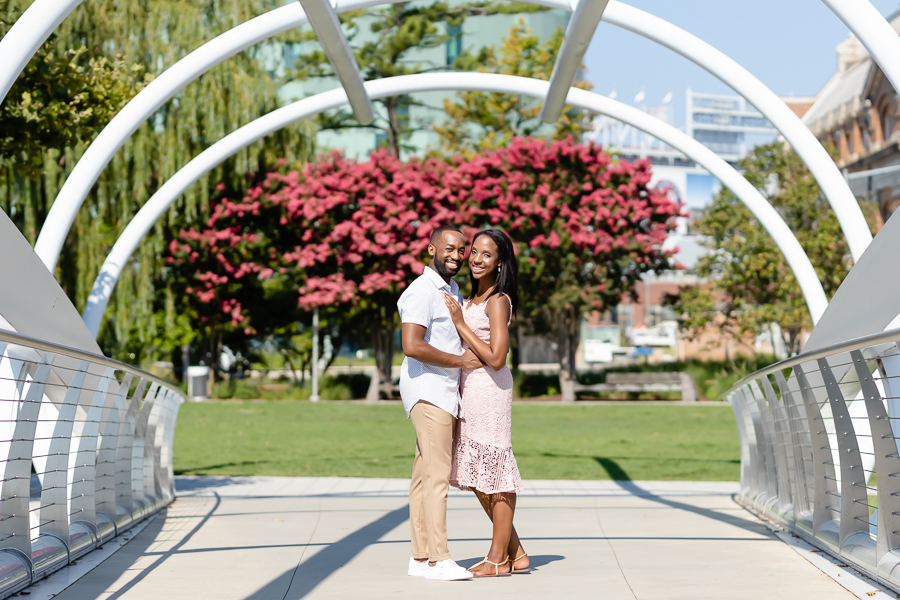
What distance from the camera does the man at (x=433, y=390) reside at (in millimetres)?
4941

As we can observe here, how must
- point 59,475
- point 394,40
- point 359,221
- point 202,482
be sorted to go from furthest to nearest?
point 394,40
point 359,221
point 202,482
point 59,475

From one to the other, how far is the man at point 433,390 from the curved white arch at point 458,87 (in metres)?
3.56

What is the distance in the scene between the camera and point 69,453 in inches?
205

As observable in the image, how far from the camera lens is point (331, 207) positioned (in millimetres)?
22484

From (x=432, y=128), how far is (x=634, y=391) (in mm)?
10890

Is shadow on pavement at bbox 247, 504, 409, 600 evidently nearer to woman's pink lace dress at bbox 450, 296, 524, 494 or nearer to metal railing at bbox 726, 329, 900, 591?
woman's pink lace dress at bbox 450, 296, 524, 494

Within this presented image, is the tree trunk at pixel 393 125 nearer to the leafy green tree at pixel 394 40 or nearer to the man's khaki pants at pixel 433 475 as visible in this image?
the leafy green tree at pixel 394 40

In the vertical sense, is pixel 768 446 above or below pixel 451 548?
above

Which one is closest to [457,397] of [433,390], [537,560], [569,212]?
[433,390]

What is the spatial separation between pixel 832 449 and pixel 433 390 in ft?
7.65

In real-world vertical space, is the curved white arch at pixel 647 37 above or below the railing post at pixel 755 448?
above

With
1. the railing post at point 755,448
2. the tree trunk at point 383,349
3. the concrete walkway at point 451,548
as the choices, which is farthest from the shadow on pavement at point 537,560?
the tree trunk at point 383,349

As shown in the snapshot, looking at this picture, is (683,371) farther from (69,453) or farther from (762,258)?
(69,453)

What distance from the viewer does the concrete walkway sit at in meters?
4.73
